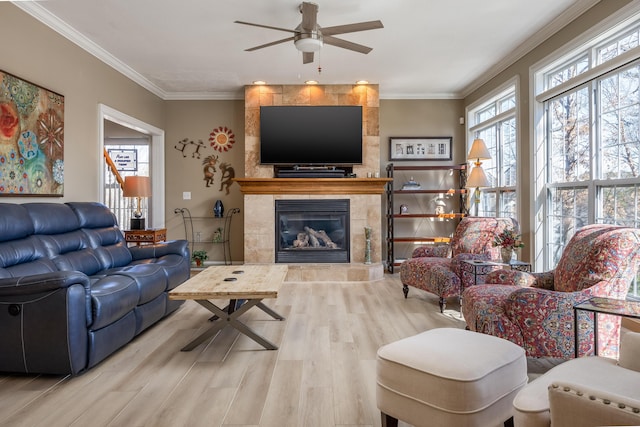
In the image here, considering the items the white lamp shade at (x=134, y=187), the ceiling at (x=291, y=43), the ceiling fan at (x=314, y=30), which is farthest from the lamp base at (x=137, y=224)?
the ceiling fan at (x=314, y=30)

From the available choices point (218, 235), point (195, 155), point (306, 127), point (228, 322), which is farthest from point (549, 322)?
point (195, 155)

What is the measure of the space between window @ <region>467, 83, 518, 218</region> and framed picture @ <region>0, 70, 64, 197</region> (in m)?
4.89

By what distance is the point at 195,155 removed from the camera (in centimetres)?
616

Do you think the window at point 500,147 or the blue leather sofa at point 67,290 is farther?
the window at point 500,147

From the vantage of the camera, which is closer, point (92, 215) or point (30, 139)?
point (30, 139)

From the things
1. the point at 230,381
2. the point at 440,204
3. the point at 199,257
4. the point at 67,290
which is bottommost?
the point at 230,381

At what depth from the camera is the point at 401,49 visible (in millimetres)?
4391

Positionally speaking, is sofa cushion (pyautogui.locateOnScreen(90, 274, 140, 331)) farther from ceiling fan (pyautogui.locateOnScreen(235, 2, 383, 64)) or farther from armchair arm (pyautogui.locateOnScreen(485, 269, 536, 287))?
armchair arm (pyautogui.locateOnScreen(485, 269, 536, 287))

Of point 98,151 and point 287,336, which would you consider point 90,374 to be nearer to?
point 287,336

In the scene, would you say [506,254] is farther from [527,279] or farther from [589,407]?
[589,407]

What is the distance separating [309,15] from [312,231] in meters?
3.23

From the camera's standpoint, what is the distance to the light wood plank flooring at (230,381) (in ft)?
6.27

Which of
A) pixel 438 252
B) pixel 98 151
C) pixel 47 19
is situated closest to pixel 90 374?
pixel 98 151

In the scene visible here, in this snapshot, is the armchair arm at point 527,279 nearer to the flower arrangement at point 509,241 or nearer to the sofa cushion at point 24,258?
the flower arrangement at point 509,241
